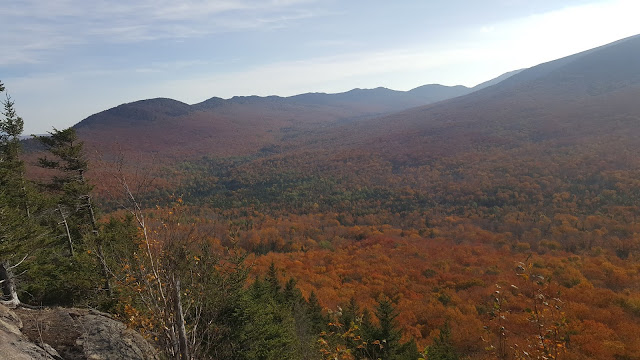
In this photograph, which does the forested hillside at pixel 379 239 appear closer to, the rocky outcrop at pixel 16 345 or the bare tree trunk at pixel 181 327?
the bare tree trunk at pixel 181 327

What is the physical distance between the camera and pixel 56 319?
801cm

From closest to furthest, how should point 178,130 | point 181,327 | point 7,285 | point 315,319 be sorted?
point 181,327 → point 7,285 → point 315,319 → point 178,130

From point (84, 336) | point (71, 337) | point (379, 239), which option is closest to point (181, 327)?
point (84, 336)

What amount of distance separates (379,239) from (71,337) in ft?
120

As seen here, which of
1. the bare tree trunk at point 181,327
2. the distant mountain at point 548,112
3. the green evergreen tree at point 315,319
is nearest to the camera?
the bare tree trunk at point 181,327

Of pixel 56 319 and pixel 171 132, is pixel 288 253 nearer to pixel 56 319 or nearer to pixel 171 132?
pixel 56 319

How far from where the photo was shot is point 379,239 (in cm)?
4138

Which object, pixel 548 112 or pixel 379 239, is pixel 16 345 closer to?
pixel 379 239

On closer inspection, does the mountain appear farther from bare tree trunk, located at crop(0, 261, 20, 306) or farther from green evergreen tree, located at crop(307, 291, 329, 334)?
bare tree trunk, located at crop(0, 261, 20, 306)

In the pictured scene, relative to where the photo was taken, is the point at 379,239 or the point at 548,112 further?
the point at 548,112

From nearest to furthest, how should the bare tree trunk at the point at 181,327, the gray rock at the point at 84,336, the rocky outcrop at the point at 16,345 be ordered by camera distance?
1. the bare tree trunk at the point at 181,327
2. the rocky outcrop at the point at 16,345
3. the gray rock at the point at 84,336

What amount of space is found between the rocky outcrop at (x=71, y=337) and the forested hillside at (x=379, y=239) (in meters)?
1.18

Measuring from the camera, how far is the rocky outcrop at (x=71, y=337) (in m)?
6.79

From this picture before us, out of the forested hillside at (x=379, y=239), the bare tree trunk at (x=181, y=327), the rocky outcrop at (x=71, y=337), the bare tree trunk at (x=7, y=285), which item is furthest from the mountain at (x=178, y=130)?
the bare tree trunk at (x=181, y=327)
